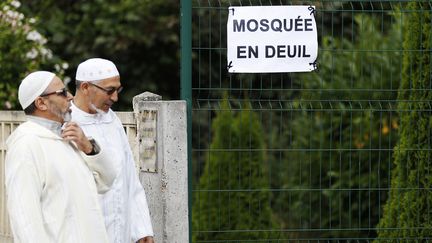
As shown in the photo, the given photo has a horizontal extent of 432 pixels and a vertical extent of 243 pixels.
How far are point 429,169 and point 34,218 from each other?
11.8 feet

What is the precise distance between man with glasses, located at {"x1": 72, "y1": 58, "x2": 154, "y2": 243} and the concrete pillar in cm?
95

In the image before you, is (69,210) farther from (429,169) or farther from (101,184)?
(429,169)

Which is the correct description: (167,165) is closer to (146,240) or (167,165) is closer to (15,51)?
(146,240)

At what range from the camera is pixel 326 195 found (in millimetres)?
12172

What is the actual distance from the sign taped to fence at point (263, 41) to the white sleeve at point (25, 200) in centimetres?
234

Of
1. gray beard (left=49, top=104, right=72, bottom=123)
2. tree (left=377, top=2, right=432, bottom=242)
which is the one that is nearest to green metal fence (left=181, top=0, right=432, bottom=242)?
tree (left=377, top=2, right=432, bottom=242)

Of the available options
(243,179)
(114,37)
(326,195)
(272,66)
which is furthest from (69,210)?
(114,37)

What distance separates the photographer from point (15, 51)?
1082cm

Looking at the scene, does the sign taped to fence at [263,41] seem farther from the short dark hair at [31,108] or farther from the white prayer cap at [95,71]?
the short dark hair at [31,108]

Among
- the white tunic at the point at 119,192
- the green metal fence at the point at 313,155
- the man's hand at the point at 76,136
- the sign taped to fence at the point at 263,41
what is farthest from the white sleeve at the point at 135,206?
the green metal fence at the point at 313,155

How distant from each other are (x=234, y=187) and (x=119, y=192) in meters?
5.16

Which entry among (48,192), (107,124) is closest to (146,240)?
(107,124)

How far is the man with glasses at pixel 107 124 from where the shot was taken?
5391mm

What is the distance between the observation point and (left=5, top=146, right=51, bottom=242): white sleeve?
4.54m
